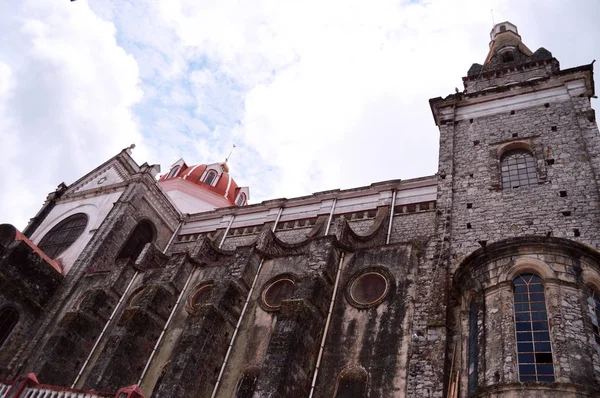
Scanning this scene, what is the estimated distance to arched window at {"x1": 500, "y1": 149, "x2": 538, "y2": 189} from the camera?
1546 cm

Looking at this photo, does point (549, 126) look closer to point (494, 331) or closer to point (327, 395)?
point (494, 331)

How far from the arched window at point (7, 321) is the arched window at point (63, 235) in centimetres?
410

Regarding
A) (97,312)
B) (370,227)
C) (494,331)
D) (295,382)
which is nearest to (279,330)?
(295,382)

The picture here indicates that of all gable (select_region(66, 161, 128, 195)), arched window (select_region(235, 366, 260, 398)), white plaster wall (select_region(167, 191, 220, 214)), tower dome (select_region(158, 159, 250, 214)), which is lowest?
arched window (select_region(235, 366, 260, 398))

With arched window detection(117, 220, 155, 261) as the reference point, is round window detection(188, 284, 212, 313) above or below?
below

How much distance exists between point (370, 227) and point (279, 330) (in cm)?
769

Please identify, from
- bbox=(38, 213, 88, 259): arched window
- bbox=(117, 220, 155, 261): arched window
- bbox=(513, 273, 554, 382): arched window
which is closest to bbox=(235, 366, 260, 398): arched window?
bbox=(513, 273, 554, 382): arched window

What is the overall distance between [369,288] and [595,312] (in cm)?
628

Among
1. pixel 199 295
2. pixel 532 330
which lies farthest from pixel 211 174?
pixel 532 330

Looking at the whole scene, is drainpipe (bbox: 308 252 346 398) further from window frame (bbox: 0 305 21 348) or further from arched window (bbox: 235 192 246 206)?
arched window (bbox: 235 192 246 206)

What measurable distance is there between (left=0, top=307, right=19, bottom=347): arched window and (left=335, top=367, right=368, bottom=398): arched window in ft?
47.5

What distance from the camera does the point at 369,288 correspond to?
15.1m

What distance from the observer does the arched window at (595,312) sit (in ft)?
34.3

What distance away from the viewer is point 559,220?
44.8ft
